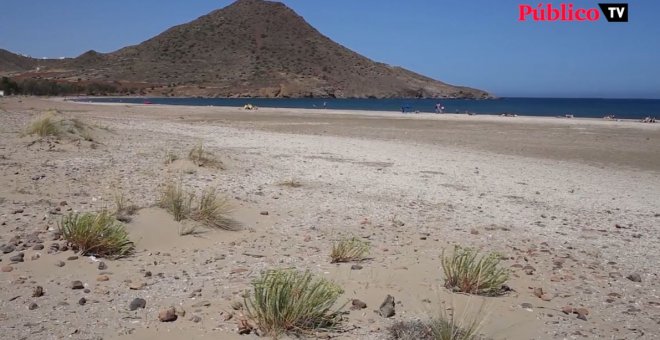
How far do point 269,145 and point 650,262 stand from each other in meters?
12.7

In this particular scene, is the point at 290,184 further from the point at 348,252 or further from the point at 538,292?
the point at 538,292

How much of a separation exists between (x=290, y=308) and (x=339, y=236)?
2645 millimetres

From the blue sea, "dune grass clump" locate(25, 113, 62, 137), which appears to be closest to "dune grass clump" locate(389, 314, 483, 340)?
"dune grass clump" locate(25, 113, 62, 137)

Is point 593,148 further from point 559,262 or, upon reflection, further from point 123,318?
point 123,318

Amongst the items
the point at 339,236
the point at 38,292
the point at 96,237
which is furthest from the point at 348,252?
the point at 38,292

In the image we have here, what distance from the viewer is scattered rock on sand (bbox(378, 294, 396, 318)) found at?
4.39 meters

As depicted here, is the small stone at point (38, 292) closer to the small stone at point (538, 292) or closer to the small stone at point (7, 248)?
the small stone at point (7, 248)

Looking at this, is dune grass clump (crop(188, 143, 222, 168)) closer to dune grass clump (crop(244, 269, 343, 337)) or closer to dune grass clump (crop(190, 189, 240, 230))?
dune grass clump (crop(190, 189, 240, 230))

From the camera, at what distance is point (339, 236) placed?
260 inches

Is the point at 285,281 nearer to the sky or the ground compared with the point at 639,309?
nearer to the sky

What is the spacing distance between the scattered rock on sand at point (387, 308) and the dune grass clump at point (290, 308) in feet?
1.23

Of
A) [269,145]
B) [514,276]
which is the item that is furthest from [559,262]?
[269,145]

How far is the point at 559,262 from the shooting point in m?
6.07

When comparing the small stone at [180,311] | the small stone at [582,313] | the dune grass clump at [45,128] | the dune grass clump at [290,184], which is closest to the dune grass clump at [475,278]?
the small stone at [582,313]
